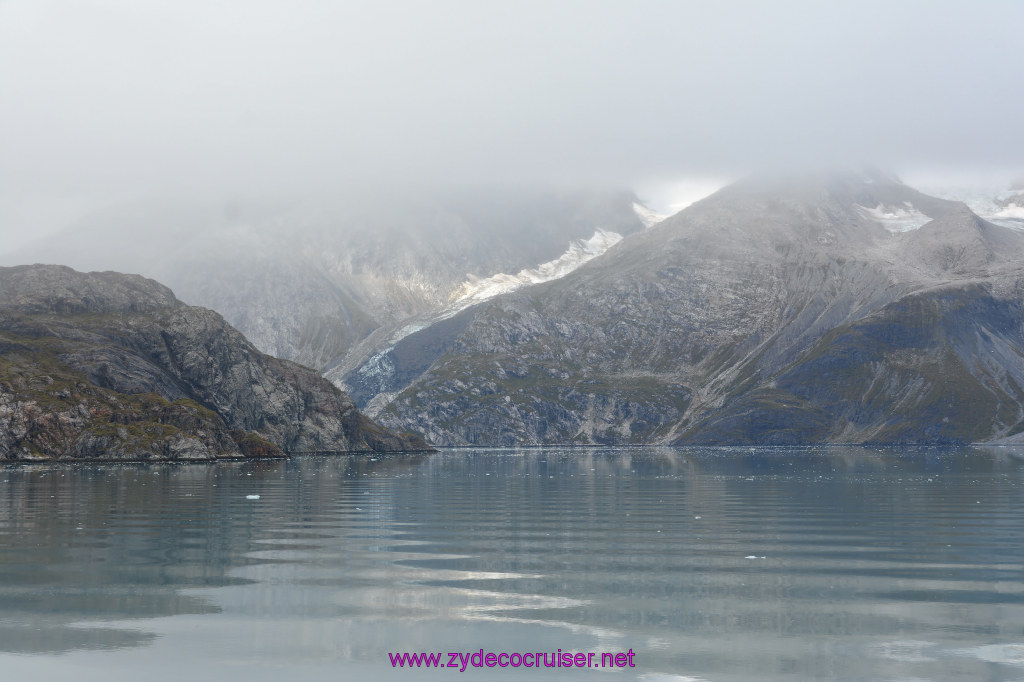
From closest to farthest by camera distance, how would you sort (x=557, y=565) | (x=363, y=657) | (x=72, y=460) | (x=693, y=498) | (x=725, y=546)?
(x=363, y=657) < (x=557, y=565) < (x=725, y=546) < (x=693, y=498) < (x=72, y=460)

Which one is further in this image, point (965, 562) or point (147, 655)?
point (965, 562)

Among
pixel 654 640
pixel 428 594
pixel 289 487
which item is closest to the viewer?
pixel 654 640

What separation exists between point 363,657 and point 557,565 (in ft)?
50.4

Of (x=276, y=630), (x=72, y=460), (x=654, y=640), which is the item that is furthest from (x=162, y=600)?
(x=72, y=460)

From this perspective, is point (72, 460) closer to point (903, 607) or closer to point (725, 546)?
point (725, 546)

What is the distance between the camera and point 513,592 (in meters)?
30.4

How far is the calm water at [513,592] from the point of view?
2202cm

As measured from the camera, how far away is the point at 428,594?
29.9 metres

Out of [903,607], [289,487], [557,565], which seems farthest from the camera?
[289,487]

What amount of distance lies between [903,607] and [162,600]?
902 inches

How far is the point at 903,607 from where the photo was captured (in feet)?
91.4

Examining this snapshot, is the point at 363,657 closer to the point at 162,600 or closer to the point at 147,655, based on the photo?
the point at 147,655

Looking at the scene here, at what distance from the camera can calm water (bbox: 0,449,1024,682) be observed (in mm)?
22016

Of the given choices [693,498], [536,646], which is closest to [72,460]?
[693,498]
